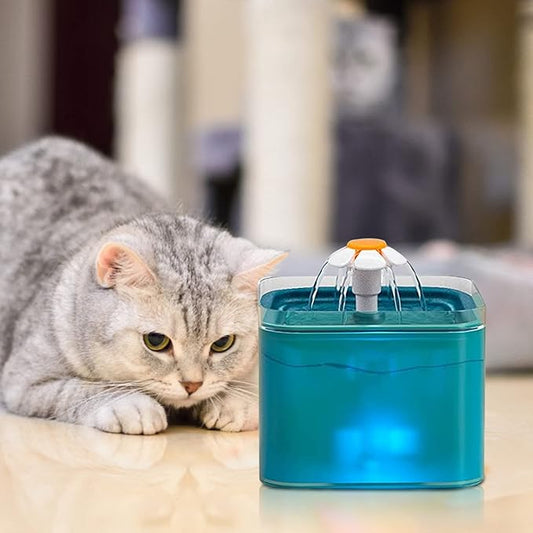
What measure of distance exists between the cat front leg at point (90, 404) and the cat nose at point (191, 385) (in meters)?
0.05

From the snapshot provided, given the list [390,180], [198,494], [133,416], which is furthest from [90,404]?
[390,180]

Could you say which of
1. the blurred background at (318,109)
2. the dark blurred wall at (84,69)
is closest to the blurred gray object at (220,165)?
the blurred background at (318,109)

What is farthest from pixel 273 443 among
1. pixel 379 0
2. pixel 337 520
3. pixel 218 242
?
pixel 379 0

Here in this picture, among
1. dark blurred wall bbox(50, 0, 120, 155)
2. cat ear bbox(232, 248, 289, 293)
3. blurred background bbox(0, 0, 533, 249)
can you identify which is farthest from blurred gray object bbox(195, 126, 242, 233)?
cat ear bbox(232, 248, 289, 293)

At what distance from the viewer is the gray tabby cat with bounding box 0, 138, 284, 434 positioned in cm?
124

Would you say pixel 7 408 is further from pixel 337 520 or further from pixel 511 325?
pixel 511 325

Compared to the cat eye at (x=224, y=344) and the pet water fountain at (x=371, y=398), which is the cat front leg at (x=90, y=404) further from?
the pet water fountain at (x=371, y=398)

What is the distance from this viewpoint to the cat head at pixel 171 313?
1.23 meters

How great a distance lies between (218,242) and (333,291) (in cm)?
29

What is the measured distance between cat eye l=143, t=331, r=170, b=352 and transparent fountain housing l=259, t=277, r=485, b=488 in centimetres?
27

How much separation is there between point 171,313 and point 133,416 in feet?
0.48

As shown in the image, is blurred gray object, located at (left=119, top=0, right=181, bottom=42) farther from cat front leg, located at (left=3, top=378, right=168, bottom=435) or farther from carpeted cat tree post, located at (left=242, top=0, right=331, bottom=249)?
cat front leg, located at (left=3, top=378, right=168, bottom=435)

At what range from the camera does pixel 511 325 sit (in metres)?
1.79

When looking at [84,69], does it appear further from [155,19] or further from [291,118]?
[291,118]
